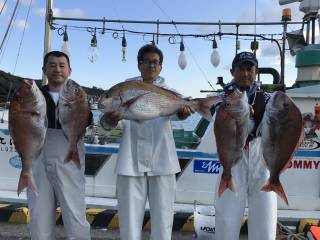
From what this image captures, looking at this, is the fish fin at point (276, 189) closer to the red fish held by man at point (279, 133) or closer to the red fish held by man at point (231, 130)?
the red fish held by man at point (279, 133)

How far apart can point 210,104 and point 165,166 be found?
670 mm

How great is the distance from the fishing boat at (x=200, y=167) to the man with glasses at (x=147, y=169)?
2.14 meters

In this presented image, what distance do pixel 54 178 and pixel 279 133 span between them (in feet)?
6.33

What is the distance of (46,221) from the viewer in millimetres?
3883

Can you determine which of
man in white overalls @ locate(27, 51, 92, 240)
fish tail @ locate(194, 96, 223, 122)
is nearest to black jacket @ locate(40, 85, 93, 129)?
man in white overalls @ locate(27, 51, 92, 240)

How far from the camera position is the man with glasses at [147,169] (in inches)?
149

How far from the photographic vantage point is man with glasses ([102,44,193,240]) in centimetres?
378

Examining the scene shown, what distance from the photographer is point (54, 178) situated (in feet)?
12.7

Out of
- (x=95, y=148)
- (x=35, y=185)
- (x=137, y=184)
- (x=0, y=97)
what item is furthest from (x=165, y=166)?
(x=0, y=97)

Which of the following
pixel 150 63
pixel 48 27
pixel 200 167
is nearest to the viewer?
pixel 150 63

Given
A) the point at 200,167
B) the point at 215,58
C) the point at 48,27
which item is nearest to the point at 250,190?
the point at 200,167

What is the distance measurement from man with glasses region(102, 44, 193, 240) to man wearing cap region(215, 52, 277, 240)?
1.50 feet

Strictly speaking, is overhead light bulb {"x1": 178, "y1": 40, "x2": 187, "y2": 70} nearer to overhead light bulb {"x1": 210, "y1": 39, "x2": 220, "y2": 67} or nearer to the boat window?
→ overhead light bulb {"x1": 210, "y1": 39, "x2": 220, "y2": 67}

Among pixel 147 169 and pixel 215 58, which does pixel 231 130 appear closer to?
pixel 147 169
